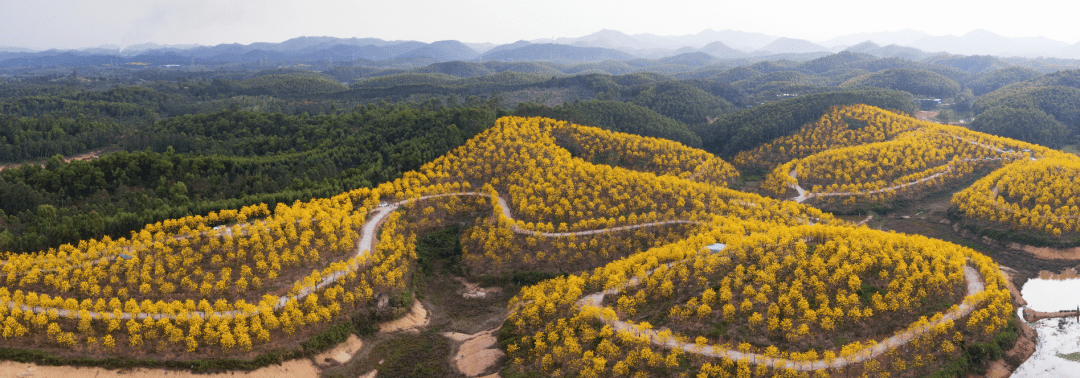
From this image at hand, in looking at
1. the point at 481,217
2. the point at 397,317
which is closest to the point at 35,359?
the point at 397,317

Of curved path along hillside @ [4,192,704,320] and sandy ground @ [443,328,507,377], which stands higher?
curved path along hillside @ [4,192,704,320]

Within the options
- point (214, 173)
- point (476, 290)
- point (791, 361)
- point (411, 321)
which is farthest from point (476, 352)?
point (214, 173)

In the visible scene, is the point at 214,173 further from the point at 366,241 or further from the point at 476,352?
the point at 476,352

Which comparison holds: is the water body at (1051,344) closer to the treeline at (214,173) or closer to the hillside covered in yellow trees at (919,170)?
the hillside covered in yellow trees at (919,170)

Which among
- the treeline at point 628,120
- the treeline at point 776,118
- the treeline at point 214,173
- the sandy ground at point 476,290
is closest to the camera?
the treeline at point 214,173

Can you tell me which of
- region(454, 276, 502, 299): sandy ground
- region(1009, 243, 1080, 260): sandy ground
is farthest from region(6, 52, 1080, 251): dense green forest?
region(1009, 243, 1080, 260): sandy ground

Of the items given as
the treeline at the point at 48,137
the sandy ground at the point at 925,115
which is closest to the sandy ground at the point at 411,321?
the treeline at the point at 48,137

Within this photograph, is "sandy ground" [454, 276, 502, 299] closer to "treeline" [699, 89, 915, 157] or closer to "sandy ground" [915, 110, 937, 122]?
"treeline" [699, 89, 915, 157]
